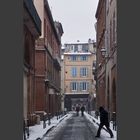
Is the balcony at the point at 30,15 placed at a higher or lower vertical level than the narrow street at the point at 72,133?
higher

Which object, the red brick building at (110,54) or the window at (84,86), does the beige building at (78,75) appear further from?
the red brick building at (110,54)

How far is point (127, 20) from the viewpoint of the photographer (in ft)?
56.5

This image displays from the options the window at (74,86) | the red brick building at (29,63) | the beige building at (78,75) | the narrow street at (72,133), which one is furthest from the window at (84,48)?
the red brick building at (29,63)

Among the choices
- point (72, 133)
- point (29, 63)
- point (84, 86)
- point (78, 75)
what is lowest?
point (72, 133)

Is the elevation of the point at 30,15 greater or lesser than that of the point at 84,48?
lesser

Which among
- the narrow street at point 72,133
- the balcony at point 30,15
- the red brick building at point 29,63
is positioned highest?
the balcony at point 30,15

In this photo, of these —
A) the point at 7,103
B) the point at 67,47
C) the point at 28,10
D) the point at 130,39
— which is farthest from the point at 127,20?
the point at 67,47

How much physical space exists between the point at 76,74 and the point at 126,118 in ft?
387

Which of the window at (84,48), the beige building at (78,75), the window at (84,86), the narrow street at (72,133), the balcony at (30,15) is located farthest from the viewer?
the window at (84,48)

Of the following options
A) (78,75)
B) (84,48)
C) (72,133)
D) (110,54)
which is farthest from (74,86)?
(72,133)

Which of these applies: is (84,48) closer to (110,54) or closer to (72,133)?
(110,54)

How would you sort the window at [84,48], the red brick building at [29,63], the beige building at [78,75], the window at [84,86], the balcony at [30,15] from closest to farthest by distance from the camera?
1. the balcony at [30,15]
2. the red brick building at [29,63]
3. the beige building at [78,75]
4. the window at [84,86]
5. the window at [84,48]

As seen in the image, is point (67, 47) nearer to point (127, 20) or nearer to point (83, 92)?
point (83, 92)

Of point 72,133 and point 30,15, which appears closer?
point 30,15
